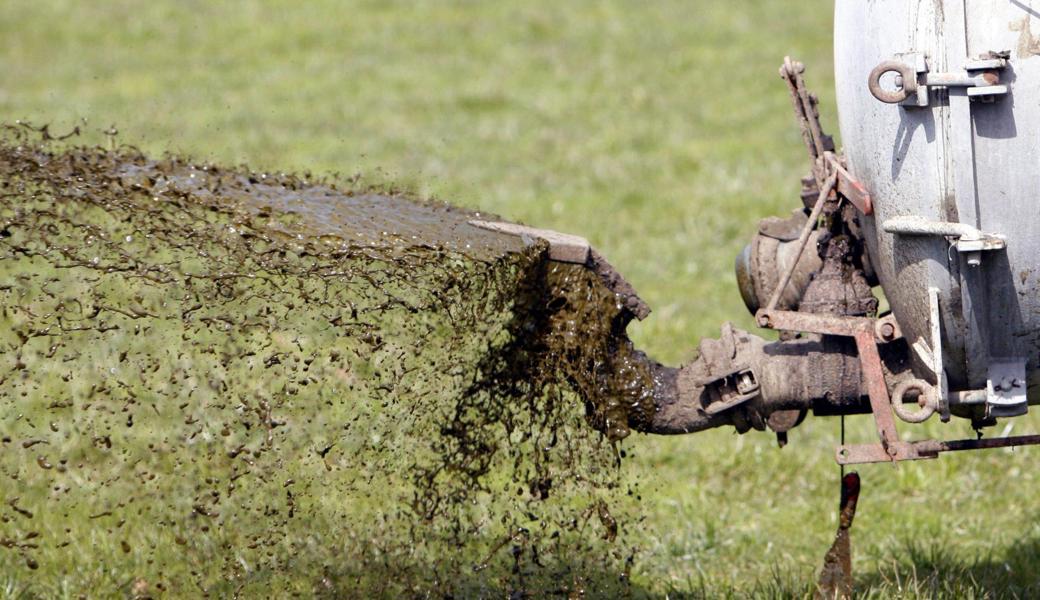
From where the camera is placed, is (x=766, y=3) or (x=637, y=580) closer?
(x=637, y=580)

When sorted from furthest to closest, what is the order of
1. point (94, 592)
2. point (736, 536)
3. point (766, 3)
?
point (766, 3) → point (736, 536) → point (94, 592)

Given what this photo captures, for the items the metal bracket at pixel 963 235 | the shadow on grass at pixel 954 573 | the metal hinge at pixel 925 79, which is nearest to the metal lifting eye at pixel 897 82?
the metal hinge at pixel 925 79

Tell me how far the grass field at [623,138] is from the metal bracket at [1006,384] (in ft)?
2.93

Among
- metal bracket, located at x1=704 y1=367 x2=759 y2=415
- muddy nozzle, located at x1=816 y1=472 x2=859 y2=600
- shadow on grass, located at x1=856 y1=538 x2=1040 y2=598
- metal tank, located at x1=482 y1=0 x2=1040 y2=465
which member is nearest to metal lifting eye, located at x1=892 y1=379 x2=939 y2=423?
metal tank, located at x1=482 y1=0 x2=1040 y2=465

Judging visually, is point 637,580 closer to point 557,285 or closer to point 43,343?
point 557,285

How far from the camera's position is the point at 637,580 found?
4113mm

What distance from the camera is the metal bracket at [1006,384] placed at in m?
2.93

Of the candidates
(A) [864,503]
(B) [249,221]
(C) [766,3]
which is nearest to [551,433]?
(B) [249,221]

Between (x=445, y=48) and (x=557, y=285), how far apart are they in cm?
825

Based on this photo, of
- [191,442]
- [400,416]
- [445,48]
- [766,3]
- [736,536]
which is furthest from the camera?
[766,3]

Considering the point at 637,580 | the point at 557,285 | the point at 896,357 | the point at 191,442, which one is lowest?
the point at 637,580

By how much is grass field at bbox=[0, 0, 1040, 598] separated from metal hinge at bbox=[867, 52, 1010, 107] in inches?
60.3

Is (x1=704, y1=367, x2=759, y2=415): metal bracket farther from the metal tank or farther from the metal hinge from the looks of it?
the metal hinge

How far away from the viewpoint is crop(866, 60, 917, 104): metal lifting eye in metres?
2.75
